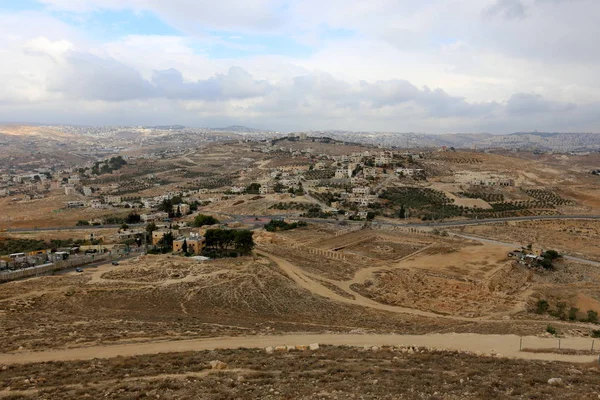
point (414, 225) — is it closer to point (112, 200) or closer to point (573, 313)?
point (573, 313)

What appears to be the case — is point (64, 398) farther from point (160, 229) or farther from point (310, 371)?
point (160, 229)

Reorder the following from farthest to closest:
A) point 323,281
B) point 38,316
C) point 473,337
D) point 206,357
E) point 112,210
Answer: point 112,210 → point 323,281 → point 38,316 → point 473,337 → point 206,357

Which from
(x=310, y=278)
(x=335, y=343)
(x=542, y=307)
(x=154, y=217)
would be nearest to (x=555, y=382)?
(x=335, y=343)

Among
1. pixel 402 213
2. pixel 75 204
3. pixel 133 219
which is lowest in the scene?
pixel 75 204

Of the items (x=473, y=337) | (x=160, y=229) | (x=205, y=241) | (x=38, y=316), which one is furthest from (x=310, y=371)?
(x=160, y=229)

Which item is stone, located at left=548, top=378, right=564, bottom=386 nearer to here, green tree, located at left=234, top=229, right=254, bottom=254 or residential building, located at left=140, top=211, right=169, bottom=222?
green tree, located at left=234, top=229, right=254, bottom=254
